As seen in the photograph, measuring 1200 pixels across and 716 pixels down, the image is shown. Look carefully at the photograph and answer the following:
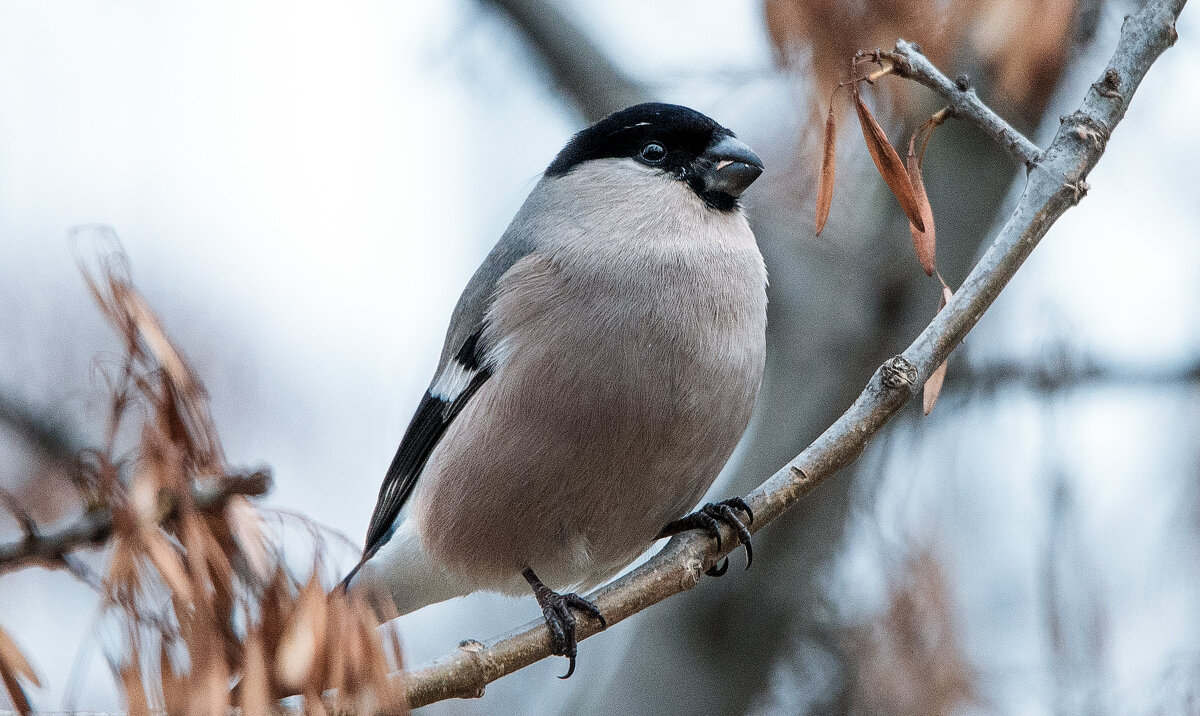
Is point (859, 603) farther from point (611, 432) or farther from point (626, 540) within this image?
point (611, 432)

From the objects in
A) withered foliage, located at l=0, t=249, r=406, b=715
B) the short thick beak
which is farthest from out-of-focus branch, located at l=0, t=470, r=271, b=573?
the short thick beak

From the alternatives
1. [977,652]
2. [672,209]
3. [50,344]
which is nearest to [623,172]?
[672,209]

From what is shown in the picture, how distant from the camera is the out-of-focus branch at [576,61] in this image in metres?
4.62

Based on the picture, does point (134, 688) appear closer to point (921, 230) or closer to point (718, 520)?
point (921, 230)

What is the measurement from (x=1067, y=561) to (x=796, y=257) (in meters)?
1.97

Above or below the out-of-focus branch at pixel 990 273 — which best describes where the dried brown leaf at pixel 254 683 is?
below

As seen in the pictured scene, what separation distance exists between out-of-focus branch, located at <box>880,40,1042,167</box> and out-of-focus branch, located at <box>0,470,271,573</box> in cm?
130

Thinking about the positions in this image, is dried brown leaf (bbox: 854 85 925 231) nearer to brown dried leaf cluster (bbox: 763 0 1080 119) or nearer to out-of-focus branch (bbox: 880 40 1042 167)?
out-of-focus branch (bbox: 880 40 1042 167)

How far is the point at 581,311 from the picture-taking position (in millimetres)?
2953

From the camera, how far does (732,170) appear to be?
3.30m

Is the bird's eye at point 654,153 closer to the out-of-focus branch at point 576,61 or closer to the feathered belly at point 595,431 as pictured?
the feathered belly at point 595,431

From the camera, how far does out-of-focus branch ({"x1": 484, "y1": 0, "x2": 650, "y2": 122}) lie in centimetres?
462

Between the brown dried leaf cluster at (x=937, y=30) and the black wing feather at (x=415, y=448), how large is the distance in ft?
4.23

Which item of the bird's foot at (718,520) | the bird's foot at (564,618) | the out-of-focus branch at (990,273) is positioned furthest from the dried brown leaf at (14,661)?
the bird's foot at (718,520)
